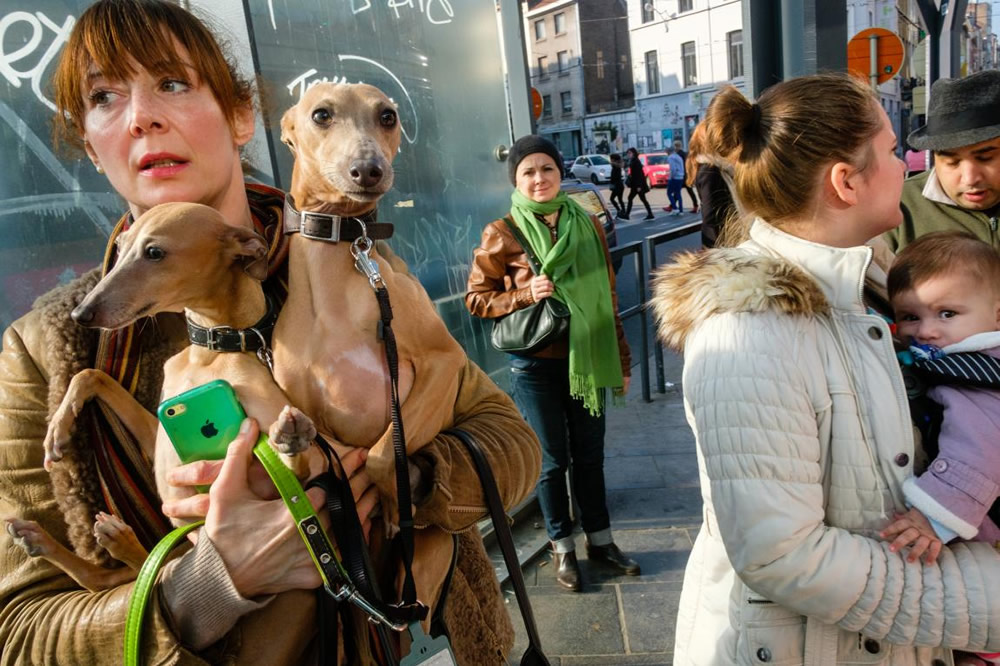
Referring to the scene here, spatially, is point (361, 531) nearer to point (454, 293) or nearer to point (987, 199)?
point (987, 199)

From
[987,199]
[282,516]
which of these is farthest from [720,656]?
[987,199]

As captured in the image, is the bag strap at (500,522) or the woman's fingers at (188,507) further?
the bag strap at (500,522)

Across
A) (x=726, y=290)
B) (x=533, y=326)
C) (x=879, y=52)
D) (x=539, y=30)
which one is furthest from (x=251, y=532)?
(x=539, y=30)

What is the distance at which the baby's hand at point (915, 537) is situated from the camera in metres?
1.34

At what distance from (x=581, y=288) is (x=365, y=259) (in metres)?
2.39

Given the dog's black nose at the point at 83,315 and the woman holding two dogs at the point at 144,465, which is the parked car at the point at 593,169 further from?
the dog's black nose at the point at 83,315

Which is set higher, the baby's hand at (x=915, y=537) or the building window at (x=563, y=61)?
the building window at (x=563, y=61)

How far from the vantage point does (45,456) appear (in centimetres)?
103

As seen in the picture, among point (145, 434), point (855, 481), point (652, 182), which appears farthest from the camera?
point (652, 182)

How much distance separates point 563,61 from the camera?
46344 mm

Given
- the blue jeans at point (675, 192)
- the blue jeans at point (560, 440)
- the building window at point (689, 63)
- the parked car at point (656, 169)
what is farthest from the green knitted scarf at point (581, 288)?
the building window at point (689, 63)

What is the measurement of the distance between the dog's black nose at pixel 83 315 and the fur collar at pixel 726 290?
1.19 m

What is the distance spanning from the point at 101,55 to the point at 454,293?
3262 mm

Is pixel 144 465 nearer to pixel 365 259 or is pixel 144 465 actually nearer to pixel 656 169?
pixel 365 259
